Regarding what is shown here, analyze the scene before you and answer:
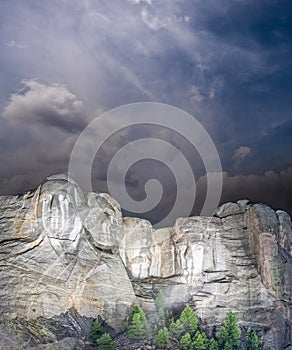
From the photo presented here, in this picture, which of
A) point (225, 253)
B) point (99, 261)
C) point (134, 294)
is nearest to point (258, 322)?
point (225, 253)

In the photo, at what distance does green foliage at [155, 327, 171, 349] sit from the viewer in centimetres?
6525

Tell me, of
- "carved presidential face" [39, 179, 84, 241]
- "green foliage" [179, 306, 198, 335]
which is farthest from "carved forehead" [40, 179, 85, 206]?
"green foliage" [179, 306, 198, 335]

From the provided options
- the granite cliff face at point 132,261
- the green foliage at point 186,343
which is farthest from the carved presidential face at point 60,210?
the green foliage at point 186,343

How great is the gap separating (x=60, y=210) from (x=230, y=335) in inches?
1148

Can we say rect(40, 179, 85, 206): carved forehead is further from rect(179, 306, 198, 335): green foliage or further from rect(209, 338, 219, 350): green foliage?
rect(209, 338, 219, 350): green foliage

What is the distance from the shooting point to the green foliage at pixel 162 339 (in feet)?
214

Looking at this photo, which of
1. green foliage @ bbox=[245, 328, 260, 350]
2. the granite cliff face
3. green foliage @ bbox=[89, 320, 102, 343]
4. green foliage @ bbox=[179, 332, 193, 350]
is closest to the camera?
green foliage @ bbox=[89, 320, 102, 343]

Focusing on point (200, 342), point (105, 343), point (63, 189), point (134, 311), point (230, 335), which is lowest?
point (105, 343)

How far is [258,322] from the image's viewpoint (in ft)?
243

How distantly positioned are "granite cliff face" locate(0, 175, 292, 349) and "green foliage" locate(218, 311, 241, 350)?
133 inches

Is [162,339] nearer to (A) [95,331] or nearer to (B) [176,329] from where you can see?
(B) [176,329]

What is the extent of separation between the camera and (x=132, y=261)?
8319cm

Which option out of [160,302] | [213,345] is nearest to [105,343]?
[160,302]

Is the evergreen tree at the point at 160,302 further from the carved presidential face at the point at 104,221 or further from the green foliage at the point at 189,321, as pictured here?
the carved presidential face at the point at 104,221
